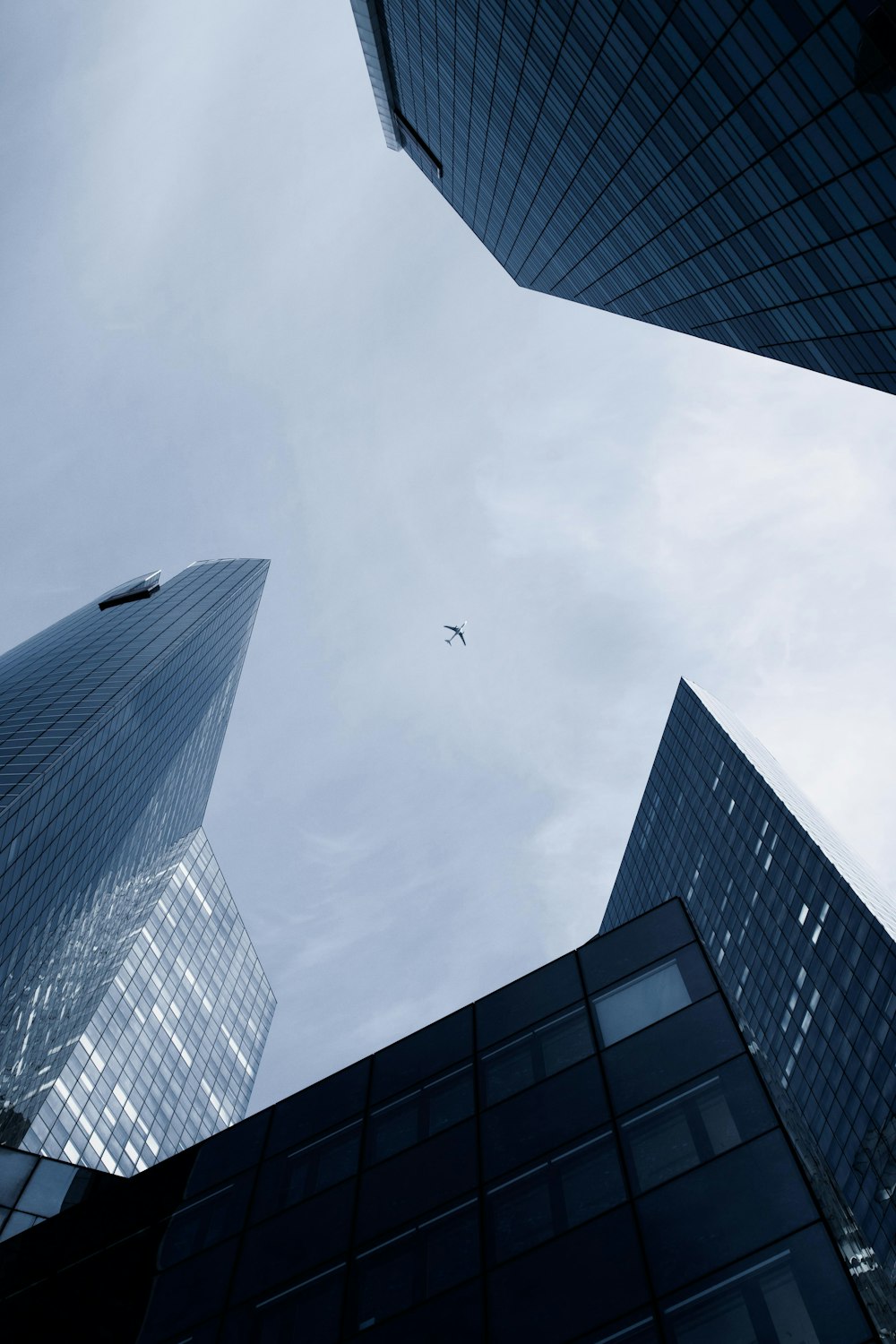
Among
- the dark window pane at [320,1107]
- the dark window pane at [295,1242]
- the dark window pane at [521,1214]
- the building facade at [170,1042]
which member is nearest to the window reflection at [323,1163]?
the dark window pane at [295,1242]

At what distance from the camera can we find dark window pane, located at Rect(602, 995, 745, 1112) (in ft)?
47.5

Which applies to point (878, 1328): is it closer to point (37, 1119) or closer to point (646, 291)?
point (646, 291)

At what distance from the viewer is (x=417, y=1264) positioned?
46.0 ft

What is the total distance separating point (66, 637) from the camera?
119375 mm

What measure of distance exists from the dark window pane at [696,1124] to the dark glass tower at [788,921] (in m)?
28.6

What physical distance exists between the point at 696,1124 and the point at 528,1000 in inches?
226

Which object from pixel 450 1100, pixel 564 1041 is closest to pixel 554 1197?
pixel 564 1041

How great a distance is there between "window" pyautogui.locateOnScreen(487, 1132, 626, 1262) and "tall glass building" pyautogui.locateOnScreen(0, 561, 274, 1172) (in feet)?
174

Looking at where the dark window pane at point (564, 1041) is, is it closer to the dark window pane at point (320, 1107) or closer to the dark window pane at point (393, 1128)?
the dark window pane at point (393, 1128)

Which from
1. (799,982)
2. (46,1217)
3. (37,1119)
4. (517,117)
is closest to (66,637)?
(37,1119)

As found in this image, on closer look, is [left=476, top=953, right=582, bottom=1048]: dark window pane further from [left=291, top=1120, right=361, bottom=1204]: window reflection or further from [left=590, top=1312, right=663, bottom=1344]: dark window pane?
[left=590, top=1312, right=663, bottom=1344]: dark window pane

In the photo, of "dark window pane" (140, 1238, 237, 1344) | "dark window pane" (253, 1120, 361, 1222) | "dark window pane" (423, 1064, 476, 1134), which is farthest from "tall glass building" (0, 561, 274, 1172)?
"dark window pane" (423, 1064, 476, 1134)

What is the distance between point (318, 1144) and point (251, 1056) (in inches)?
5179

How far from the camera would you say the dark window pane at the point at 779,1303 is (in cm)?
1012
